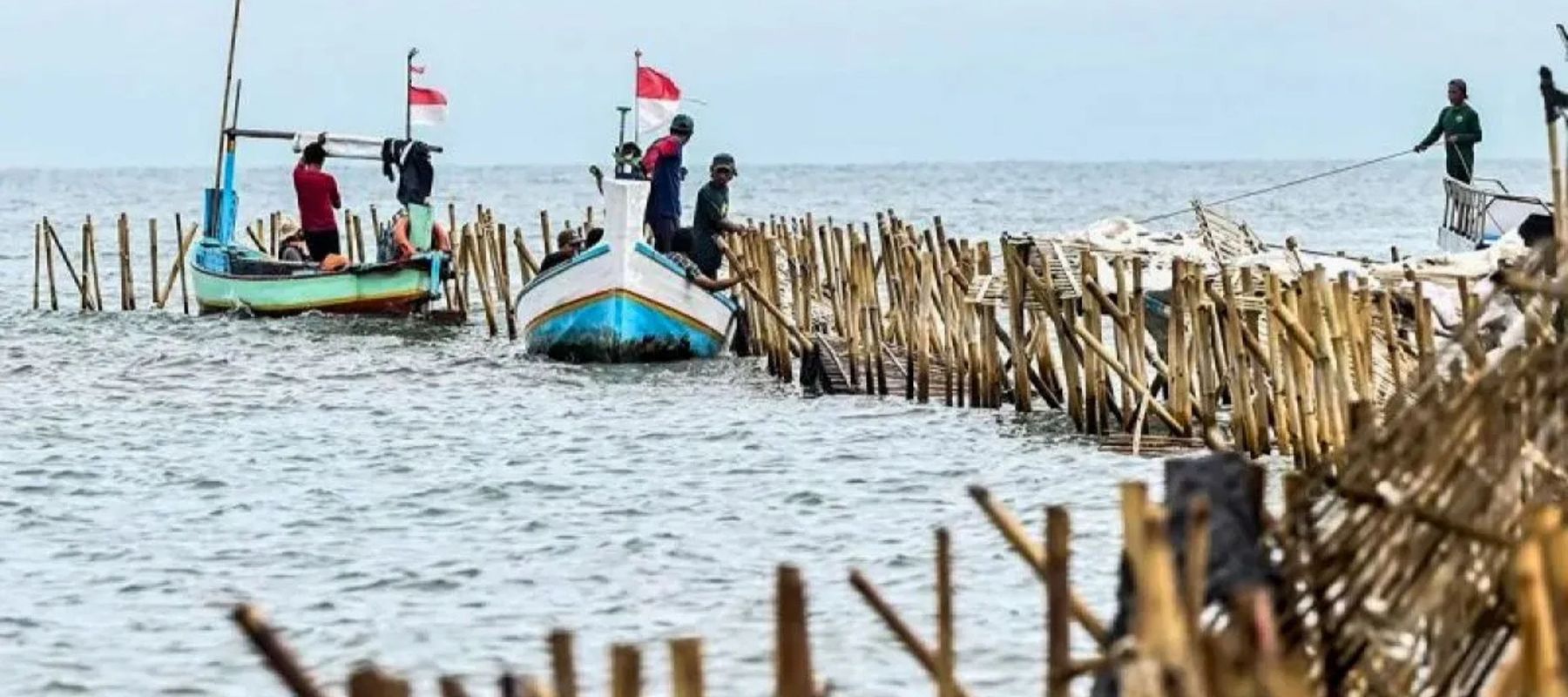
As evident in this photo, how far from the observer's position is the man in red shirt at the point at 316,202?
28.8m

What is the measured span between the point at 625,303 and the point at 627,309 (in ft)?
0.19

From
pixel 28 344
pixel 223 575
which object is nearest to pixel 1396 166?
pixel 28 344

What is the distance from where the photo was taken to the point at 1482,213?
76.9 feet

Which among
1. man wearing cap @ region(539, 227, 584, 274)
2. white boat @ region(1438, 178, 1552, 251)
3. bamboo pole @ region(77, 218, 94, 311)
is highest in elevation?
white boat @ region(1438, 178, 1552, 251)

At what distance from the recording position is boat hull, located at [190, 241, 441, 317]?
28859mm

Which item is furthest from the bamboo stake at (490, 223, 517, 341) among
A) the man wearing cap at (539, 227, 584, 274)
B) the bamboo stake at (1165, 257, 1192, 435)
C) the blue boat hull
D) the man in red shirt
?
the bamboo stake at (1165, 257, 1192, 435)

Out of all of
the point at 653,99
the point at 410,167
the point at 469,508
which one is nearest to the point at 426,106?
the point at 410,167

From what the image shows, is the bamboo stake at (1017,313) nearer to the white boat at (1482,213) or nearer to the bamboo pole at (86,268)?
the white boat at (1482,213)

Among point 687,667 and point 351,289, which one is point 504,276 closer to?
point 351,289

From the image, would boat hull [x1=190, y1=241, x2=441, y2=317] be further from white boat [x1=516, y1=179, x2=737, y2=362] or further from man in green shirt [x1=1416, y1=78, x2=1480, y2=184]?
man in green shirt [x1=1416, y1=78, x2=1480, y2=184]

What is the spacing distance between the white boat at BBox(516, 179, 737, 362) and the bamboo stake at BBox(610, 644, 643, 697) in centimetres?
1834

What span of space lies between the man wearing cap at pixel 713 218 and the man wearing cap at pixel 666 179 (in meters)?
0.31

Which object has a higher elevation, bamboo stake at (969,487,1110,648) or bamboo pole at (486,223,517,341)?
bamboo stake at (969,487,1110,648)

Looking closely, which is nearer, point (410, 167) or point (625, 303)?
point (625, 303)
